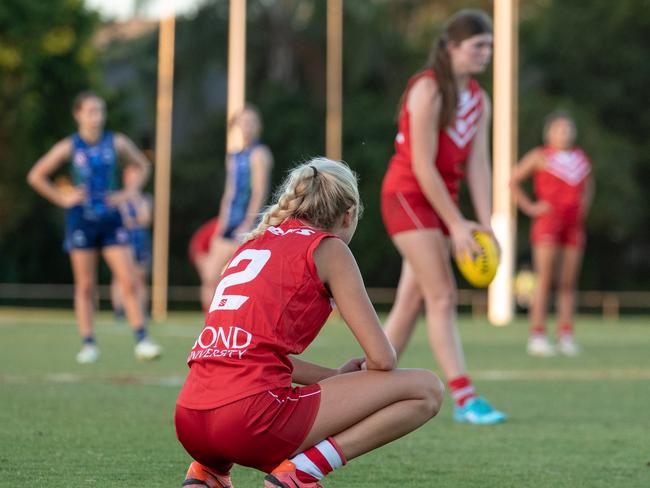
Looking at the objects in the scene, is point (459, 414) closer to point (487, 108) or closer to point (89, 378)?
point (487, 108)

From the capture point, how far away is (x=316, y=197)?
14.0 ft

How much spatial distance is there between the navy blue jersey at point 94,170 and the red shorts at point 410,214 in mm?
4438

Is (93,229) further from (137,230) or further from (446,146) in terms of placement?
(137,230)

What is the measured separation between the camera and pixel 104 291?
34656 mm

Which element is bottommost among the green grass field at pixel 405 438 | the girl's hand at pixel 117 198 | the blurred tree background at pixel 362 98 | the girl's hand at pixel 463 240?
the green grass field at pixel 405 438

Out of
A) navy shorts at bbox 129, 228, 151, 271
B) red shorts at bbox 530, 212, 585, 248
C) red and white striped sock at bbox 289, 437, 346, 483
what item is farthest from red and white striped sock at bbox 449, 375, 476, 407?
navy shorts at bbox 129, 228, 151, 271

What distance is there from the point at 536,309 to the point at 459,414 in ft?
20.1

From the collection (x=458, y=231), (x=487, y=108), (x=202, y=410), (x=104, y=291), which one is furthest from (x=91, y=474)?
(x=104, y=291)

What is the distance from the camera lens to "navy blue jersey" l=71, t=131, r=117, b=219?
1109cm

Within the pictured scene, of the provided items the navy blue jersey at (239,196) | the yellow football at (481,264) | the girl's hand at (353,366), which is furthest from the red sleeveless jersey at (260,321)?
the navy blue jersey at (239,196)

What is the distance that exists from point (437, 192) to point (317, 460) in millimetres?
2959

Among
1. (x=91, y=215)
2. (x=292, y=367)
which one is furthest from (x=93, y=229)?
(x=292, y=367)

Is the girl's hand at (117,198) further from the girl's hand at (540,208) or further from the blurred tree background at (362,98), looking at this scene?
the blurred tree background at (362,98)

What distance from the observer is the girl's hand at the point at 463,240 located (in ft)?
22.3
